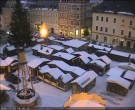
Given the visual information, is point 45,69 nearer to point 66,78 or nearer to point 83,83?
point 66,78

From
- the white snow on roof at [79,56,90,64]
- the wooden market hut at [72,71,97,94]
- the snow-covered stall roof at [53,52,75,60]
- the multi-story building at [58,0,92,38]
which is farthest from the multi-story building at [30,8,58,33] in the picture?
the wooden market hut at [72,71,97,94]

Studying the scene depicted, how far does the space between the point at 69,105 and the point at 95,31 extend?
36.0 meters

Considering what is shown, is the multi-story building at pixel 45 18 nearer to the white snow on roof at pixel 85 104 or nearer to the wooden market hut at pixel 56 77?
the wooden market hut at pixel 56 77

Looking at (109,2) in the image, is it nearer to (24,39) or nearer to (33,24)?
(24,39)

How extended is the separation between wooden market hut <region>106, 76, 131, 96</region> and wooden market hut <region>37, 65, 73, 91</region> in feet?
20.7

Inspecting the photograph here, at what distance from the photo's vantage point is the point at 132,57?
4303cm

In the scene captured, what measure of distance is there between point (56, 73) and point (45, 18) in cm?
3949

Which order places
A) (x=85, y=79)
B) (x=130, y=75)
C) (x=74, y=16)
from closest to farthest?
(x=85, y=79), (x=130, y=75), (x=74, y=16)

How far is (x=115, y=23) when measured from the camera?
178ft

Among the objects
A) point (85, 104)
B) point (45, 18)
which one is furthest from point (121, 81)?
point (45, 18)

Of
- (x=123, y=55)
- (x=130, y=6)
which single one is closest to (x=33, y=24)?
(x=130, y=6)

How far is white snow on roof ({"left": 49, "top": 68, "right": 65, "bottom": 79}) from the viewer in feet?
110

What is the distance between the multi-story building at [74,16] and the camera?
6100 cm

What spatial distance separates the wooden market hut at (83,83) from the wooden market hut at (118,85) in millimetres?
2803
